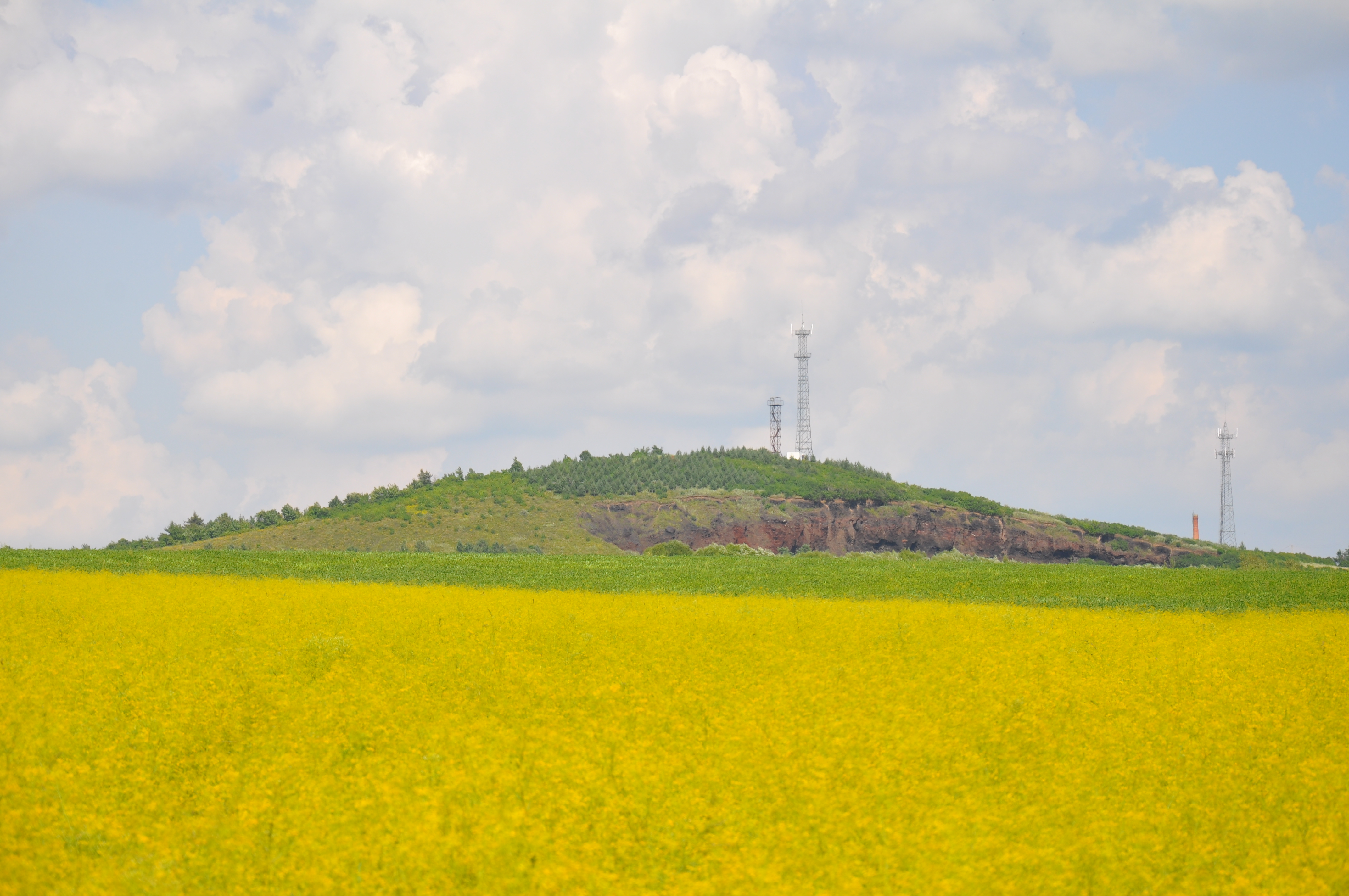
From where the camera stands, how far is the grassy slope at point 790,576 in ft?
113

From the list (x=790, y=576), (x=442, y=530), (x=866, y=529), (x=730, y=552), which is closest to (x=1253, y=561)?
(x=866, y=529)

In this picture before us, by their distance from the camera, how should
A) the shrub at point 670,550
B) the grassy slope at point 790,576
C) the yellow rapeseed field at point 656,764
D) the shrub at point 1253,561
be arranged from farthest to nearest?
the shrub at point 1253,561 < the shrub at point 670,550 < the grassy slope at point 790,576 < the yellow rapeseed field at point 656,764

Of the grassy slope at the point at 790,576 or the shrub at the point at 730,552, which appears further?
the shrub at the point at 730,552

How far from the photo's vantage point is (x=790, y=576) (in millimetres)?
40312

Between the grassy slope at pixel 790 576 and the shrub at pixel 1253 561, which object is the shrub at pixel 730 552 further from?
the shrub at pixel 1253 561

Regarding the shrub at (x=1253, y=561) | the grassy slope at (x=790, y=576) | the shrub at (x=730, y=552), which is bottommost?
the shrub at (x=1253, y=561)

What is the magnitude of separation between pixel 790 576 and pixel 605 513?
43.5 metres

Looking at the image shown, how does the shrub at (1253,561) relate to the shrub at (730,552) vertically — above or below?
below

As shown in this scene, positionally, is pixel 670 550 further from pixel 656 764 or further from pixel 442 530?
pixel 656 764

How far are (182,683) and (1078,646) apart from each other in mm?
15412

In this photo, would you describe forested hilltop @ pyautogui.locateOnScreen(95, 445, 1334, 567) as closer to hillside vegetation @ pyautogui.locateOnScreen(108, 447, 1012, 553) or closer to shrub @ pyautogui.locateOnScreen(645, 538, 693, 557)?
hillside vegetation @ pyautogui.locateOnScreen(108, 447, 1012, 553)

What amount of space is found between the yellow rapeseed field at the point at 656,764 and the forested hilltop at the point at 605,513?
54.5 metres

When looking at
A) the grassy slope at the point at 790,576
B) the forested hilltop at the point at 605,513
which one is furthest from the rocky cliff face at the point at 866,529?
the grassy slope at the point at 790,576

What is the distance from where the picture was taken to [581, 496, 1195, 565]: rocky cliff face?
271 feet
